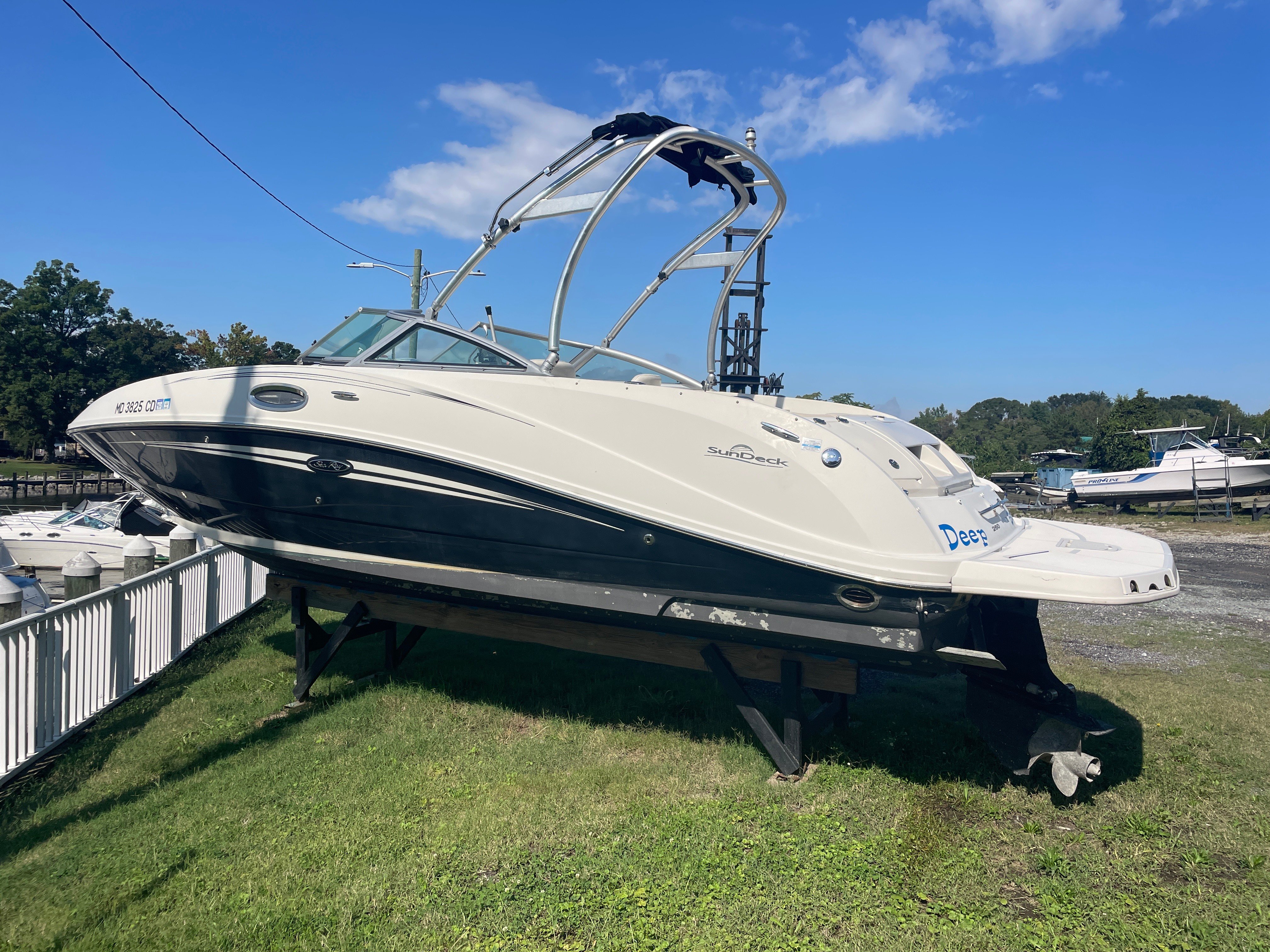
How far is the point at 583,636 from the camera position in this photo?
4.84 metres

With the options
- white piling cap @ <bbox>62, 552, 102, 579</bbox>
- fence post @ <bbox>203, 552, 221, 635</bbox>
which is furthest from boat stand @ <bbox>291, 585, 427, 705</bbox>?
fence post @ <bbox>203, 552, 221, 635</bbox>

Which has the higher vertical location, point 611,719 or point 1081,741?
point 1081,741

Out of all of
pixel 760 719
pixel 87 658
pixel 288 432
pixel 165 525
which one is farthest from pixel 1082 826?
pixel 165 525

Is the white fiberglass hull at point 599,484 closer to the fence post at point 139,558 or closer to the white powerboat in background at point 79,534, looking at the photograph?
the fence post at point 139,558

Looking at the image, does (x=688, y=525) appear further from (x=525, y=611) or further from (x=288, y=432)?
(x=288, y=432)

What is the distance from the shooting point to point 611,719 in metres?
5.27

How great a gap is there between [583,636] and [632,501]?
45.6 inches

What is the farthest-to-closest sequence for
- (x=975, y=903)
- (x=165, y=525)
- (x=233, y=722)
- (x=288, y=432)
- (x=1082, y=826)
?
(x=165, y=525) < (x=233, y=722) < (x=288, y=432) < (x=1082, y=826) < (x=975, y=903)

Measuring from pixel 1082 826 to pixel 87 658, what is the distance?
615cm

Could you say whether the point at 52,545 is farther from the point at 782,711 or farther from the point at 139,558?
the point at 782,711

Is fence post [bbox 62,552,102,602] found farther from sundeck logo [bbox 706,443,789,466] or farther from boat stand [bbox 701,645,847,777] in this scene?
sundeck logo [bbox 706,443,789,466]

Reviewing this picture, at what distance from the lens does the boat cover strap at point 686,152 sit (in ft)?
16.5

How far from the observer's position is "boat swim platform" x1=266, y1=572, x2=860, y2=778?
171 inches

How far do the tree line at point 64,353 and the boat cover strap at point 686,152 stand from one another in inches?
1878
